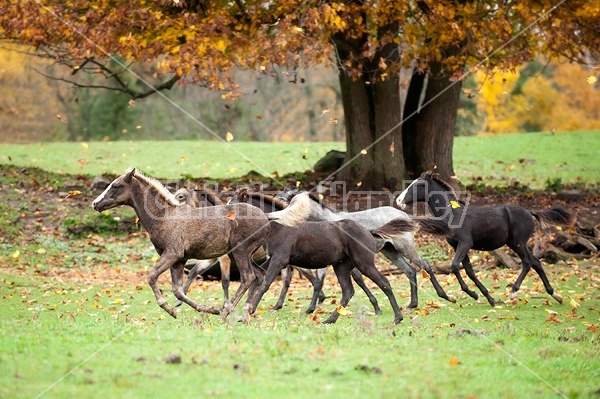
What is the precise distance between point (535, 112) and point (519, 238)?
5100cm


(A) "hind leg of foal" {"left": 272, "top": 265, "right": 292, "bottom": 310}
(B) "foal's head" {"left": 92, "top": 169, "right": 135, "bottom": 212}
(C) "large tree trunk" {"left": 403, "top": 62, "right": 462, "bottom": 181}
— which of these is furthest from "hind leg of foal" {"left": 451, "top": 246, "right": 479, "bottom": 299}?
(C) "large tree trunk" {"left": 403, "top": 62, "right": 462, "bottom": 181}

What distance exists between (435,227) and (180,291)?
15.6 feet

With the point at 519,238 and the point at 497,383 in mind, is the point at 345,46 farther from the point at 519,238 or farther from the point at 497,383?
the point at 497,383

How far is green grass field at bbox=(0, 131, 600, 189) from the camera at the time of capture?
31562 millimetres

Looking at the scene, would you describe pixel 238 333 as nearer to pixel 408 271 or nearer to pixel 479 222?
pixel 408 271

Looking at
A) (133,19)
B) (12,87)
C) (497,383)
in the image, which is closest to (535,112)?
(12,87)

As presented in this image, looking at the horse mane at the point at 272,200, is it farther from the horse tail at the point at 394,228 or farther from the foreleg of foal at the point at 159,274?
the foreleg of foal at the point at 159,274

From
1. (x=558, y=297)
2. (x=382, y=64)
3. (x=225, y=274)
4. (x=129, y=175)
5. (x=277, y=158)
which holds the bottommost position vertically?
(x=558, y=297)

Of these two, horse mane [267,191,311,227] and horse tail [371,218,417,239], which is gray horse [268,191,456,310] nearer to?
horse mane [267,191,311,227]

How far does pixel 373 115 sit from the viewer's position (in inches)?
934

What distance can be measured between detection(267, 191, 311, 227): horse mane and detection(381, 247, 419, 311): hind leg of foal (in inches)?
95.8

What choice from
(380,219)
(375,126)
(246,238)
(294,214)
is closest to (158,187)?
(246,238)

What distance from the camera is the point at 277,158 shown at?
35656mm

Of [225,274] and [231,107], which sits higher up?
[231,107]
